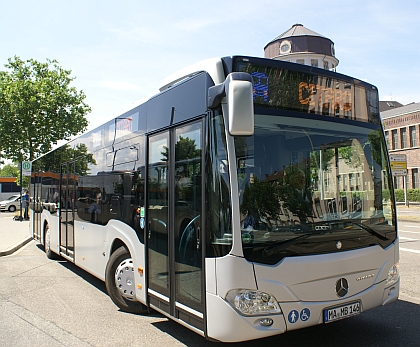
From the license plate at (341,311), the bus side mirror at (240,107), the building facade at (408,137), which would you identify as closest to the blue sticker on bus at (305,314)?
the license plate at (341,311)

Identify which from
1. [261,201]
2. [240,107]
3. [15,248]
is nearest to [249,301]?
[261,201]

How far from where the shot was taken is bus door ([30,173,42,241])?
40.5 feet

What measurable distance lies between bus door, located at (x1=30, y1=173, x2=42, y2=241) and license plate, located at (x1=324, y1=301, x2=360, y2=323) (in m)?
9.85

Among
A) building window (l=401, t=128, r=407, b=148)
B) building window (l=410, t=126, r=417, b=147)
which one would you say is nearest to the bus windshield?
building window (l=410, t=126, r=417, b=147)

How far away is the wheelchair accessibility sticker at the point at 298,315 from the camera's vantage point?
4059 mm

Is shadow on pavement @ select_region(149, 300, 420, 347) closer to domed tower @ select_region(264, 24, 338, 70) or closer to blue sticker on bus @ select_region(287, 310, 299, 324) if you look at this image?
blue sticker on bus @ select_region(287, 310, 299, 324)

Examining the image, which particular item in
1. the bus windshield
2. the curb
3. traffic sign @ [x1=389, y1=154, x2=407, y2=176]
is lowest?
the curb

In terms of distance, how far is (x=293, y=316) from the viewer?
407 centimetres

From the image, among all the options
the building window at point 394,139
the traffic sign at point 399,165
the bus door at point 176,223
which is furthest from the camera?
the building window at point 394,139

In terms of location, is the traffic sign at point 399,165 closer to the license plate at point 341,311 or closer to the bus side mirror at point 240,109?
the license plate at point 341,311

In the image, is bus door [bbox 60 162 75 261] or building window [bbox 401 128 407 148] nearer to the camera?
bus door [bbox 60 162 75 261]

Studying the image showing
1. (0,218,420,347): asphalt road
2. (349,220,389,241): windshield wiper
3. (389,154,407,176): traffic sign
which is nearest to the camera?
(349,220,389,241): windshield wiper

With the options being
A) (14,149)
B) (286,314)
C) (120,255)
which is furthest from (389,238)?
(14,149)

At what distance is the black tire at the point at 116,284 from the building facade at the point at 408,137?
Answer: 4358cm
